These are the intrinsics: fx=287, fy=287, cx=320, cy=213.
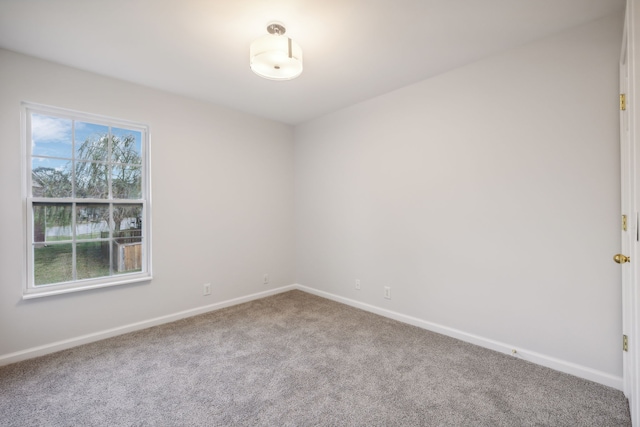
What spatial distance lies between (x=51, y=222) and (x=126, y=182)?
70 cm

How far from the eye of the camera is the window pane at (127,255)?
293 centimetres

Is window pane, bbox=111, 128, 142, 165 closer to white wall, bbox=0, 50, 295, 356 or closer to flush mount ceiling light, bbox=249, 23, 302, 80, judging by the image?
white wall, bbox=0, 50, 295, 356

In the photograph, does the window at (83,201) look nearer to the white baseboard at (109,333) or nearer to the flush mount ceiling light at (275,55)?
the white baseboard at (109,333)

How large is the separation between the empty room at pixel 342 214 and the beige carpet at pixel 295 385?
0.02 meters

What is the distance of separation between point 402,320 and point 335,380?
131 centimetres

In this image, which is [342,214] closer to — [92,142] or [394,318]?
[394,318]

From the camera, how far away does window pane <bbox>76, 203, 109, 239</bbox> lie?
2702mm

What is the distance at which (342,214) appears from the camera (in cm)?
374

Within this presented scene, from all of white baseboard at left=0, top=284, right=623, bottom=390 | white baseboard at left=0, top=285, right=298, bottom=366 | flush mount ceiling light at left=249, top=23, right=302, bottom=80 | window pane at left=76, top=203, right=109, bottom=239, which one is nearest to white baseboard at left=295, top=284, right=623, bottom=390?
white baseboard at left=0, top=284, right=623, bottom=390

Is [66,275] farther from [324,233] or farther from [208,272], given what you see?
[324,233]

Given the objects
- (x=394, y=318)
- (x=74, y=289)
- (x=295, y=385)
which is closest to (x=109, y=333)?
(x=74, y=289)

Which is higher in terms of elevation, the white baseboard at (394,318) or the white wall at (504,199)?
the white wall at (504,199)

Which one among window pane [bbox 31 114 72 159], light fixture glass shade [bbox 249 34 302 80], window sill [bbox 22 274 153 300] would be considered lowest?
window sill [bbox 22 274 153 300]

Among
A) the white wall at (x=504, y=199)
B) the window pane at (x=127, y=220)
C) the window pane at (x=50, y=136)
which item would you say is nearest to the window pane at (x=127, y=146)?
the window pane at (x=50, y=136)
